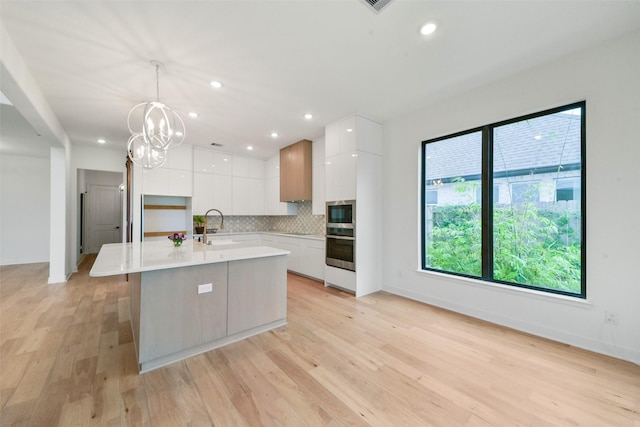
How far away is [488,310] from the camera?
3.03 meters

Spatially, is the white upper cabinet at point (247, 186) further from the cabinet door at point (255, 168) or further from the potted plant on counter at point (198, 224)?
the potted plant on counter at point (198, 224)

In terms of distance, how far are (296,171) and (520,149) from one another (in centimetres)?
366

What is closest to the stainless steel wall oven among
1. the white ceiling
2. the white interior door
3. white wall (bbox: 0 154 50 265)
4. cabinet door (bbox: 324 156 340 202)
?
cabinet door (bbox: 324 156 340 202)

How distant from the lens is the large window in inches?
101

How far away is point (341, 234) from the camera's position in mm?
4164

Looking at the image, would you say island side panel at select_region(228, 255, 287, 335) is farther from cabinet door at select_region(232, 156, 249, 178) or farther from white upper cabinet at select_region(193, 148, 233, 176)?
cabinet door at select_region(232, 156, 249, 178)

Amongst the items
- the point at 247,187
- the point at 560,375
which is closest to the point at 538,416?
the point at 560,375

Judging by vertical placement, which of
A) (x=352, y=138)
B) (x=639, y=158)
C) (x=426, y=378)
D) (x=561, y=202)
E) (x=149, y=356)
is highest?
(x=352, y=138)

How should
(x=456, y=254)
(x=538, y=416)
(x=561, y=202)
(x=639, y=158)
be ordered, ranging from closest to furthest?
(x=538, y=416) < (x=639, y=158) < (x=561, y=202) < (x=456, y=254)

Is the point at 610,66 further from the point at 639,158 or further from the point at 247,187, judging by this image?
the point at 247,187

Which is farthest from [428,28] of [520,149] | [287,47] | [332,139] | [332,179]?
[332,179]

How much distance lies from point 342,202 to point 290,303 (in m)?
1.74

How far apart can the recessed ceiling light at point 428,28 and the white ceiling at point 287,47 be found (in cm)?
5

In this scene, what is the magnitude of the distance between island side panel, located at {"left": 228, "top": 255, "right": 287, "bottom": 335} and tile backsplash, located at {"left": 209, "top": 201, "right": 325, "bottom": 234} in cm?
261
